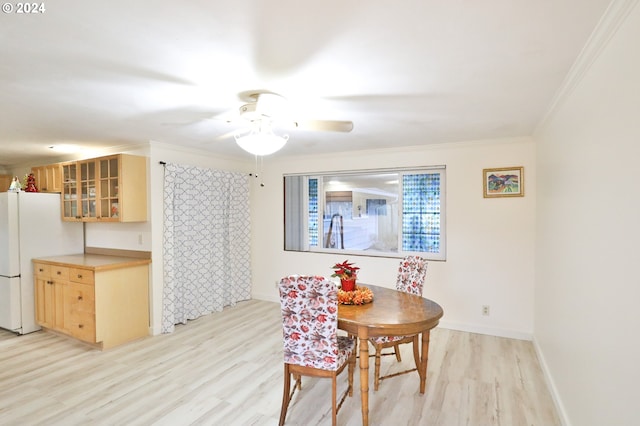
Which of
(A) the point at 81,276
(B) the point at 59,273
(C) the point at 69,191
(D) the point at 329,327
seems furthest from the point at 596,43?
(C) the point at 69,191

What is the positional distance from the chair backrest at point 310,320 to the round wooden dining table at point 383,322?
16 centimetres

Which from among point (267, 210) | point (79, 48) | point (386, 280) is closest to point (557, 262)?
point (386, 280)

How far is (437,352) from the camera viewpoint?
3363 millimetres

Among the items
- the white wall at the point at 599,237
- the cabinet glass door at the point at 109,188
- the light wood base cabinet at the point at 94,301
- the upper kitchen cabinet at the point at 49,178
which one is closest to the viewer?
the white wall at the point at 599,237

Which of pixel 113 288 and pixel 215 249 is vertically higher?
pixel 215 249

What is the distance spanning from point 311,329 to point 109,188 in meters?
3.12

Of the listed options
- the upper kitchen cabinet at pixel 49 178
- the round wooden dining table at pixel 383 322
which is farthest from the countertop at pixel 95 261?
the round wooden dining table at pixel 383 322

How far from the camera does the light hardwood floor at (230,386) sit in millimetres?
2301

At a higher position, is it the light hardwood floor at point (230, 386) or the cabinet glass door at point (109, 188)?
the cabinet glass door at point (109, 188)

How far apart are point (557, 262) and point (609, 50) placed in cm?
160

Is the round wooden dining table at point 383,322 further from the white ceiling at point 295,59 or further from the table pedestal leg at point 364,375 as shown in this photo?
the white ceiling at point 295,59

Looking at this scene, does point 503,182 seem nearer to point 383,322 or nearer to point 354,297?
point 354,297

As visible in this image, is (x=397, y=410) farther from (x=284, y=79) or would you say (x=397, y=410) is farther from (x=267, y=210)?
(x=267, y=210)

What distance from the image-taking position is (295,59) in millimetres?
1807
